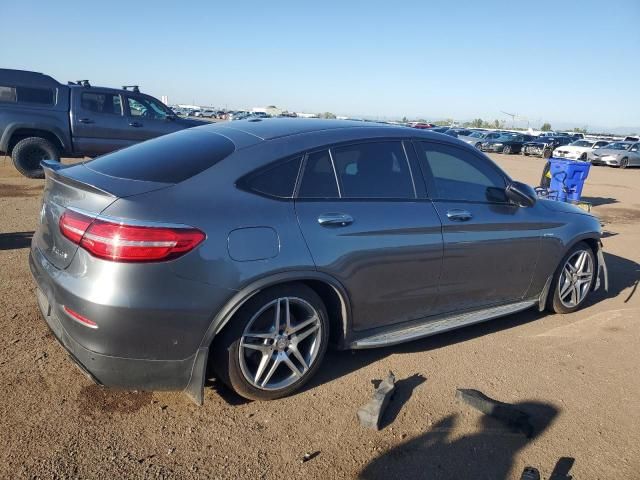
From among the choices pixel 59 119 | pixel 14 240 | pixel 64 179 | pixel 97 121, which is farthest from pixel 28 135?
pixel 64 179

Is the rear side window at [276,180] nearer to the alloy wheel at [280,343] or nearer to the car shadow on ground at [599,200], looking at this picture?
the alloy wheel at [280,343]

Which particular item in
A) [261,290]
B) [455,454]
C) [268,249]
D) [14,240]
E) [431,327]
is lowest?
[14,240]

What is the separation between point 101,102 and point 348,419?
9758 mm

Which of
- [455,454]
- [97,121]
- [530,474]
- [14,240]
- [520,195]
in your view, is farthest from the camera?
[97,121]

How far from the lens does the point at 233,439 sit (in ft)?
9.16

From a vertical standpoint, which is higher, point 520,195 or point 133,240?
point 520,195

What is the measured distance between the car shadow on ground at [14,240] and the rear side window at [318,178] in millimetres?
4110

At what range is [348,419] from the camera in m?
3.04

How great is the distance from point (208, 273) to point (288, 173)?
83cm

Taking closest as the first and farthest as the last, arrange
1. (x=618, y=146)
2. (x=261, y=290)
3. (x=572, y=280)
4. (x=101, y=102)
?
(x=261, y=290)
(x=572, y=280)
(x=101, y=102)
(x=618, y=146)

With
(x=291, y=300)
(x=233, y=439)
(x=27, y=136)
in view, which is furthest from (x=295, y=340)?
A: (x=27, y=136)

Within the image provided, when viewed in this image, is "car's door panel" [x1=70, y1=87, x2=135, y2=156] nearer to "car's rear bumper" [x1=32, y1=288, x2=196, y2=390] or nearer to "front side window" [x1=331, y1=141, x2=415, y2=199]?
"front side window" [x1=331, y1=141, x2=415, y2=199]

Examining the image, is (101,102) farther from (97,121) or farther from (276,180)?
(276,180)

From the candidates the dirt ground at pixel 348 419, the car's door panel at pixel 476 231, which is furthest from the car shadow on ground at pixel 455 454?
the car's door panel at pixel 476 231
